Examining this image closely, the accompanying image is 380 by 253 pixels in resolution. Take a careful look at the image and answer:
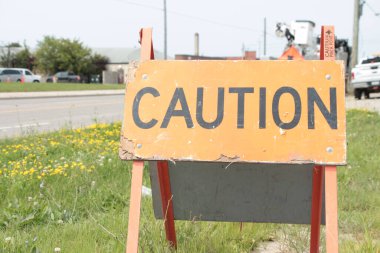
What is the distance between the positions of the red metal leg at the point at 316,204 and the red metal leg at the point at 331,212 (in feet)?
0.85

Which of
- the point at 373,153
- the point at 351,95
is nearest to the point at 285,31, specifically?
the point at 351,95

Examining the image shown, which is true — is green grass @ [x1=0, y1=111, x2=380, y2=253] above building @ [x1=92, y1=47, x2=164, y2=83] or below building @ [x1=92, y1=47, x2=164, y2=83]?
below

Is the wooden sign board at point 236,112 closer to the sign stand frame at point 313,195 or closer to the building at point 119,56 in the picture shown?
the sign stand frame at point 313,195

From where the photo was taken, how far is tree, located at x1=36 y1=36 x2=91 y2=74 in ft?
260

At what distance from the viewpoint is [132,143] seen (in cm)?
236

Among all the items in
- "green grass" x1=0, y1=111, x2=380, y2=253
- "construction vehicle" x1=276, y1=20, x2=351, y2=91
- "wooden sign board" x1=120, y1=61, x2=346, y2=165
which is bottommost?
"green grass" x1=0, y1=111, x2=380, y2=253

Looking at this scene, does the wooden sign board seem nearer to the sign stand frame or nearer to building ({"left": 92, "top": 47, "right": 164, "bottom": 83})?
the sign stand frame

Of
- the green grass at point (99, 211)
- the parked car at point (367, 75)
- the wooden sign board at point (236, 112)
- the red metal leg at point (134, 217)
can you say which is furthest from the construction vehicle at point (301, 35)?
the red metal leg at point (134, 217)

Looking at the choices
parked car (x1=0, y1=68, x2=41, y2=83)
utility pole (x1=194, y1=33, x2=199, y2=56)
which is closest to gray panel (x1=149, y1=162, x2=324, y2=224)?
parked car (x1=0, y1=68, x2=41, y2=83)

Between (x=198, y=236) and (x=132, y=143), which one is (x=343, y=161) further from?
(x=198, y=236)

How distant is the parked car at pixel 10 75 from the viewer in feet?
163

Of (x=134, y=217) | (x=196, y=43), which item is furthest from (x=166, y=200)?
(x=196, y=43)

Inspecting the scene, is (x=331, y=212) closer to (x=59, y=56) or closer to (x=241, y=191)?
(x=241, y=191)

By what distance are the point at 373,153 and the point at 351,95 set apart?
21314 mm
